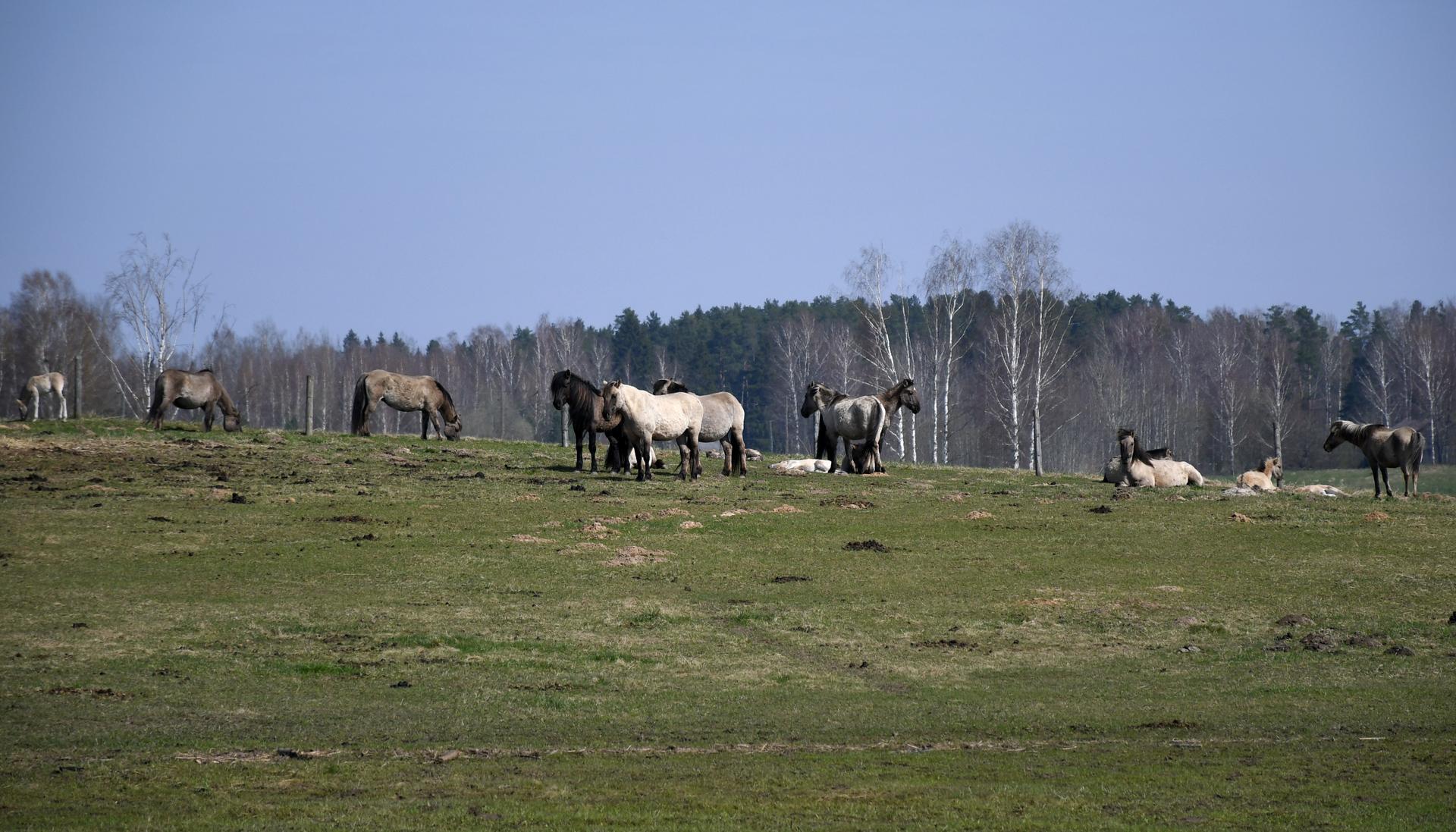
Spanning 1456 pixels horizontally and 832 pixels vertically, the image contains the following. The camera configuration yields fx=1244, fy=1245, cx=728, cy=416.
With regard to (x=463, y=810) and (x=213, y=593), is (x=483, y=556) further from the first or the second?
(x=463, y=810)

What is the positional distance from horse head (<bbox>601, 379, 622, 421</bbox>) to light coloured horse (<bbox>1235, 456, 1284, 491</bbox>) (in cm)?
1937

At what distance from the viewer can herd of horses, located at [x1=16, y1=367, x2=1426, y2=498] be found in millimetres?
30969

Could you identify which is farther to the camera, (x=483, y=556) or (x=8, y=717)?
(x=483, y=556)

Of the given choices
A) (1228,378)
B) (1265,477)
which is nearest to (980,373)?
(1228,378)

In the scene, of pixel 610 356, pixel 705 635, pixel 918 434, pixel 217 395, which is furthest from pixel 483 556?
pixel 610 356

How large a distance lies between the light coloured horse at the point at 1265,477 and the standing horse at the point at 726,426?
15327 mm

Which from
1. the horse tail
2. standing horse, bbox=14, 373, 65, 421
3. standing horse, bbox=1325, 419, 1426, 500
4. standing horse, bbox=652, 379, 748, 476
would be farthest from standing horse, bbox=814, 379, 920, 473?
standing horse, bbox=14, 373, 65, 421

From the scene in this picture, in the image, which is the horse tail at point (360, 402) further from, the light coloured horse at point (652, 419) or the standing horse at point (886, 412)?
the standing horse at point (886, 412)

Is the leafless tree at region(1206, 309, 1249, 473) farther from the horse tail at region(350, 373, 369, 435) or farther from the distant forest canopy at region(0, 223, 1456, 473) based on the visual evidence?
the horse tail at region(350, 373, 369, 435)

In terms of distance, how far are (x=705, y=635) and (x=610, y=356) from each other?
11805 centimetres

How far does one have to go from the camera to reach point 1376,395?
316 ft

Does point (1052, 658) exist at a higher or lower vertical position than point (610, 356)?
lower

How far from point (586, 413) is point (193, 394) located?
597 inches

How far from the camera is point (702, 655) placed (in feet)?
52.1
